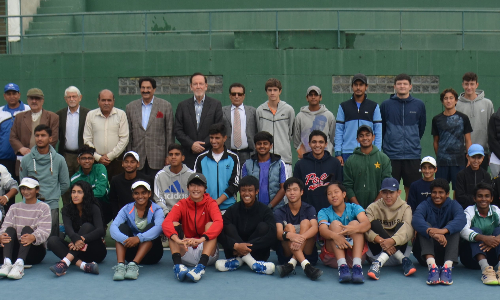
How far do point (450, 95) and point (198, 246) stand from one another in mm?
4121

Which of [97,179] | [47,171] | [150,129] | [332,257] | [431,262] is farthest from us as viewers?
[150,129]

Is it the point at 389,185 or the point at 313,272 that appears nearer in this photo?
the point at 313,272

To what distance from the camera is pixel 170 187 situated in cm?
802

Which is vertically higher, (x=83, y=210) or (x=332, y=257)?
(x=83, y=210)

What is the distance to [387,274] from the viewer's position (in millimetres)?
6879

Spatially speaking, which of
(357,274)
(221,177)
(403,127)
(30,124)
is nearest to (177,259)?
(221,177)

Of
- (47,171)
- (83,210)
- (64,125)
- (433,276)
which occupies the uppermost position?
(64,125)

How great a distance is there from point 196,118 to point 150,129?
0.71 m

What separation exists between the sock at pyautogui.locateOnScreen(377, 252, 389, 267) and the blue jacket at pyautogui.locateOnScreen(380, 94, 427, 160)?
2.02 m

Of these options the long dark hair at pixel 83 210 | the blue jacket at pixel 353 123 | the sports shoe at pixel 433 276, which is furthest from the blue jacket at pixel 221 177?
the sports shoe at pixel 433 276

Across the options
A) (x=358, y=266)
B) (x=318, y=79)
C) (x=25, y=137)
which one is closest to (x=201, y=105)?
(x=25, y=137)

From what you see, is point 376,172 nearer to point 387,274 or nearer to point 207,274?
point 387,274

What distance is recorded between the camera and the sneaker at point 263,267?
6871 millimetres

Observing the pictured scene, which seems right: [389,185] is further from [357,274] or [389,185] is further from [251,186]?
[251,186]
